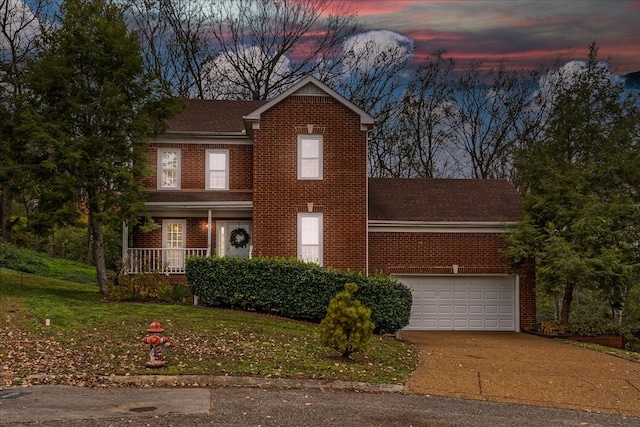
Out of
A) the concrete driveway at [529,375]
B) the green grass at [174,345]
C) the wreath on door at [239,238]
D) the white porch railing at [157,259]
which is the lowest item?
the concrete driveway at [529,375]

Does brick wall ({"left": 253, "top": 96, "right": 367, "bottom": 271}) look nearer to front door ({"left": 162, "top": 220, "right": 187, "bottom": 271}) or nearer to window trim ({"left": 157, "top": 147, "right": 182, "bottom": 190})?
front door ({"left": 162, "top": 220, "right": 187, "bottom": 271})

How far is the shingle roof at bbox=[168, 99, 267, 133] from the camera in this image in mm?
25734

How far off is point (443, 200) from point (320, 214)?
5.50 m

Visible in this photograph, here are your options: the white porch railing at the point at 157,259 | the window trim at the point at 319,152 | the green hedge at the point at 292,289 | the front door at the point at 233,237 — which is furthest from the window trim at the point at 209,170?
the green hedge at the point at 292,289

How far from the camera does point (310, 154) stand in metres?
23.5

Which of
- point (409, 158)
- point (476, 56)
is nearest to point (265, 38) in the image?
point (409, 158)

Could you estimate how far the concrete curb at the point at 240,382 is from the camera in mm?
12219

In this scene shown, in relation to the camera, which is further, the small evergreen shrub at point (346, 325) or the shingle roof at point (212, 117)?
the shingle roof at point (212, 117)

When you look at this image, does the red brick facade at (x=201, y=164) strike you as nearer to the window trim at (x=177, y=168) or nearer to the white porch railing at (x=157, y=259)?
the window trim at (x=177, y=168)

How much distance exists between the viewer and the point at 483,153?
44.8m

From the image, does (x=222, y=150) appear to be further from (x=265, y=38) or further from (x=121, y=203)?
(x=265, y=38)

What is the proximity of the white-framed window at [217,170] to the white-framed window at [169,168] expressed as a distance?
1145 millimetres

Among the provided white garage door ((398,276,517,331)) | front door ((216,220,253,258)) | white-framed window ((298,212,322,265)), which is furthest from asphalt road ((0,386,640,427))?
front door ((216,220,253,258))

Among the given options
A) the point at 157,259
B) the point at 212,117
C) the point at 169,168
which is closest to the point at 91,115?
the point at 169,168
